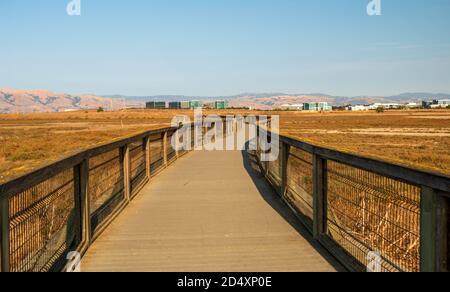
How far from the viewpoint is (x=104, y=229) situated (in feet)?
23.6

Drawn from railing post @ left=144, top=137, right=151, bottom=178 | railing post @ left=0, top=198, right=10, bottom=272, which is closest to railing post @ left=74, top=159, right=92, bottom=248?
railing post @ left=0, top=198, right=10, bottom=272

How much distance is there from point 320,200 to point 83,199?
2830mm

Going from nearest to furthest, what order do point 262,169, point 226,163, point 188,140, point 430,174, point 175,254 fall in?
1. point 430,174
2. point 175,254
3. point 262,169
4. point 226,163
5. point 188,140

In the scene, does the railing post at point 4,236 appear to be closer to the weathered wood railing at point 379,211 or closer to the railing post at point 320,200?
the weathered wood railing at point 379,211

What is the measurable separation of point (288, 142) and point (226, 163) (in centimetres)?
716

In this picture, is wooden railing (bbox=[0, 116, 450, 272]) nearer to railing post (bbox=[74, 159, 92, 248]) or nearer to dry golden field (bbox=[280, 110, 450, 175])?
railing post (bbox=[74, 159, 92, 248])

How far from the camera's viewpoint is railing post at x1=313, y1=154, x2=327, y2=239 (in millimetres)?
6504

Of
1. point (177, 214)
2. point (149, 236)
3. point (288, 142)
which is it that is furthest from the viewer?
point (288, 142)

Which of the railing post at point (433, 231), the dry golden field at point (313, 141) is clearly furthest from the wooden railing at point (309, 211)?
the dry golden field at point (313, 141)

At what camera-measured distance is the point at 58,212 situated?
300 inches

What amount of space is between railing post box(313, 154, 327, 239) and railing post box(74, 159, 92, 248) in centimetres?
274

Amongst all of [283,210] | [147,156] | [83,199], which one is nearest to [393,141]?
[147,156]
